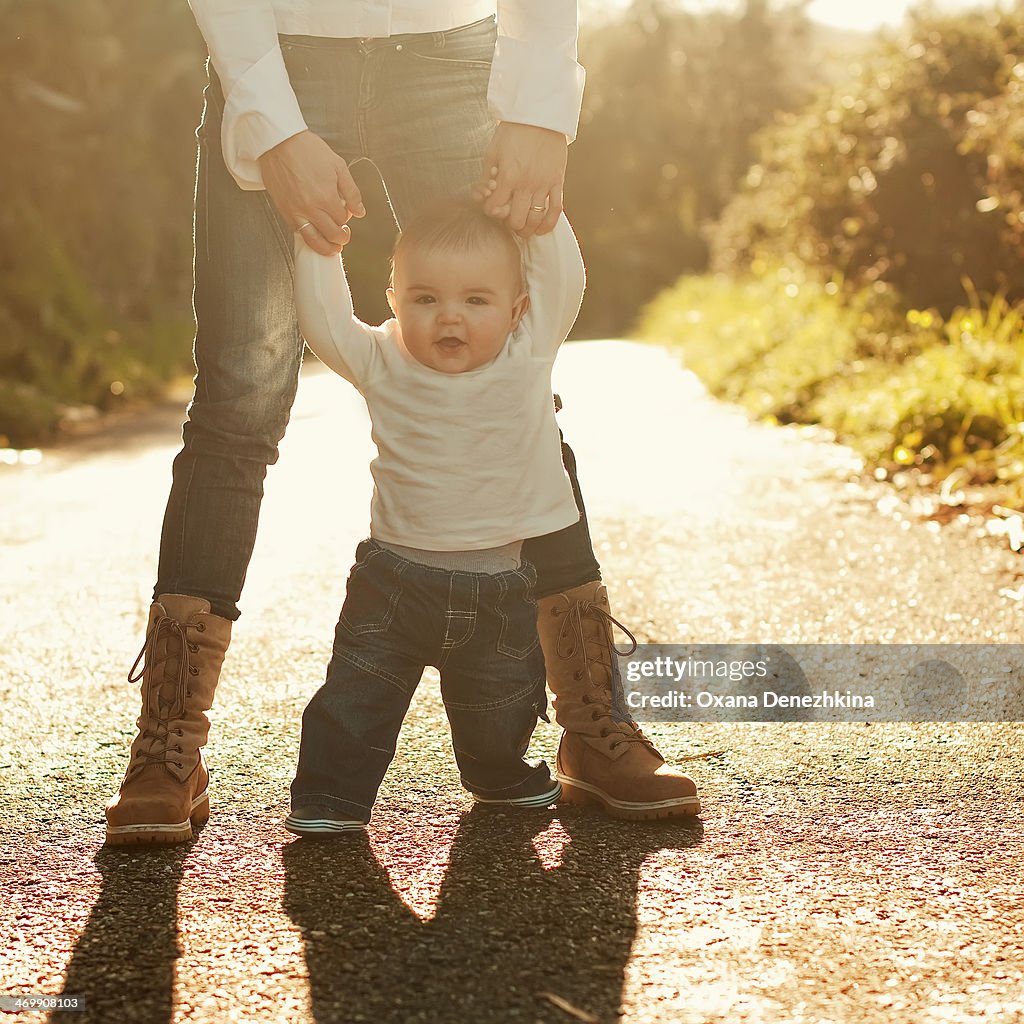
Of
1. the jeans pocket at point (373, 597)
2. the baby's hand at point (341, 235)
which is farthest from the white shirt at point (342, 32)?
the jeans pocket at point (373, 597)

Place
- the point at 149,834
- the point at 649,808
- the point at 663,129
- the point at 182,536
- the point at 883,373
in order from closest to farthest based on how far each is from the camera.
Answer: the point at 149,834, the point at 649,808, the point at 182,536, the point at 883,373, the point at 663,129

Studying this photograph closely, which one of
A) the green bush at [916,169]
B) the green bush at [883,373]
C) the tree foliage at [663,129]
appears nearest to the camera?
the green bush at [883,373]

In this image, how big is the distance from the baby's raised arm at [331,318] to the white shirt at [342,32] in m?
0.18

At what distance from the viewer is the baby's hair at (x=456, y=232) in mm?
2340

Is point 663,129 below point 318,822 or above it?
above

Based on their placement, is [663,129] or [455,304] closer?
[455,304]

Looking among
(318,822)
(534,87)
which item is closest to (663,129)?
(534,87)

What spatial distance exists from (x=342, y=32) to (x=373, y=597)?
96 cm

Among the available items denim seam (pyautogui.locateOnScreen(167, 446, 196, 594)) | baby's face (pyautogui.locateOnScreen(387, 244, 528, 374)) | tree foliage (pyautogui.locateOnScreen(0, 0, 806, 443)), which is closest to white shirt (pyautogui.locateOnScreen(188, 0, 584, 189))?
baby's face (pyautogui.locateOnScreen(387, 244, 528, 374))

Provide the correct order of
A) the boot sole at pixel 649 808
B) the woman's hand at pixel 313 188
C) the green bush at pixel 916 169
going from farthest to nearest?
the green bush at pixel 916 169, the boot sole at pixel 649 808, the woman's hand at pixel 313 188

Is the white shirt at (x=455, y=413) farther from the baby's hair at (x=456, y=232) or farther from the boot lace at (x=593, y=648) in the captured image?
the boot lace at (x=593, y=648)

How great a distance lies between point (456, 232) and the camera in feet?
7.69

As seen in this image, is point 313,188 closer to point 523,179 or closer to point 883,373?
point 523,179

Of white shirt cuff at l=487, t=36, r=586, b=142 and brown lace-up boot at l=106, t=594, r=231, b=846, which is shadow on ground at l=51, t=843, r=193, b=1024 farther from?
white shirt cuff at l=487, t=36, r=586, b=142
